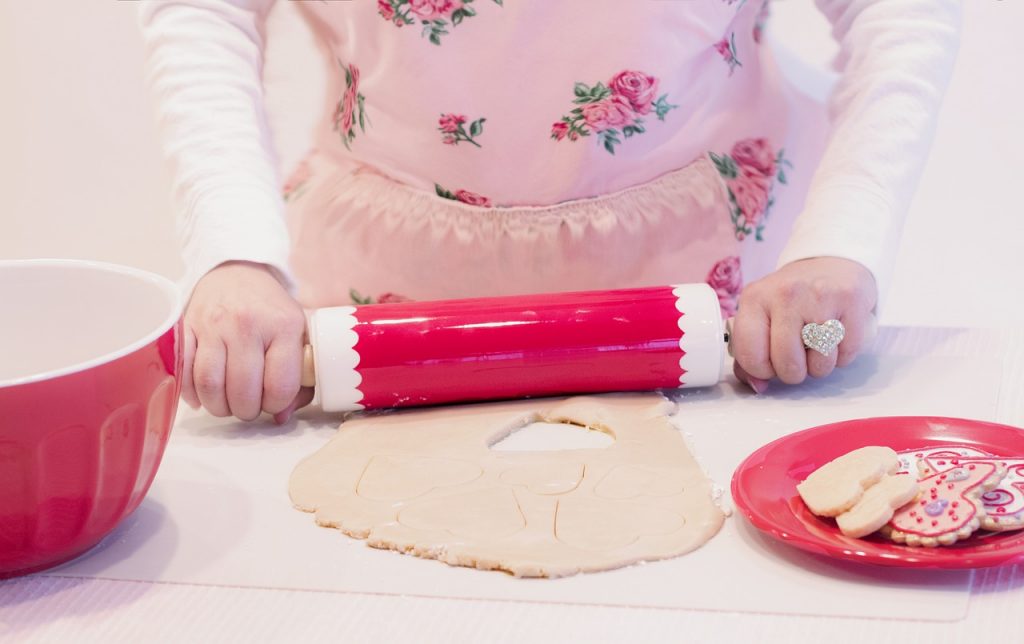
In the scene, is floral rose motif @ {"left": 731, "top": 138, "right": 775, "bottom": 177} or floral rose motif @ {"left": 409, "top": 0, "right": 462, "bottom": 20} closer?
floral rose motif @ {"left": 409, "top": 0, "right": 462, "bottom": 20}

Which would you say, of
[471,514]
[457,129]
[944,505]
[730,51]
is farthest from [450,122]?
[944,505]

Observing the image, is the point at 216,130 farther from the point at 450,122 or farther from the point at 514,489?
the point at 514,489

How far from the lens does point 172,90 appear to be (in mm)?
Result: 866

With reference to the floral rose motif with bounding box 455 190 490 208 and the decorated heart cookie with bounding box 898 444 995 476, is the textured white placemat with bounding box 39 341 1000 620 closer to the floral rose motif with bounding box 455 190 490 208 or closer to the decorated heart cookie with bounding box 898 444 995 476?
the decorated heart cookie with bounding box 898 444 995 476

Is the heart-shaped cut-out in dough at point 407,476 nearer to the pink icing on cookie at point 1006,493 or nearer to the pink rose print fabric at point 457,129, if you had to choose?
the pink icing on cookie at point 1006,493

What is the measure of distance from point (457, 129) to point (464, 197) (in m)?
0.06

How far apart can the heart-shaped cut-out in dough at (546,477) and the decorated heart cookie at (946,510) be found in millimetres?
164

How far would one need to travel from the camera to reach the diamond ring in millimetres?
694

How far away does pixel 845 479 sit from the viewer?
508 mm

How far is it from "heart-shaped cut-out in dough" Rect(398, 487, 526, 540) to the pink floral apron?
0.43 metres

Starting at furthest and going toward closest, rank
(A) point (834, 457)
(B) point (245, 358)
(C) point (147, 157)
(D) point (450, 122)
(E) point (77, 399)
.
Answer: (C) point (147, 157)
(D) point (450, 122)
(B) point (245, 358)
(A) point (834, 457)
(E) point (77, 399)

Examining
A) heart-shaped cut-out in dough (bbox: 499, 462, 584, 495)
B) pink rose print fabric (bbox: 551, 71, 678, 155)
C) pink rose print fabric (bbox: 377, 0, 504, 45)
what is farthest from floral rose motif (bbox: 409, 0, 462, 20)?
heart-shaped cut-out in dough (bbox: 499, 462, 584, 495)

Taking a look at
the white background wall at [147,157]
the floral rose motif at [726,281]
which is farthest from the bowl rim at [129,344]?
the white background wall at [147,157]

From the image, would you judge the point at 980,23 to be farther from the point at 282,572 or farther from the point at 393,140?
the point at 282,572
